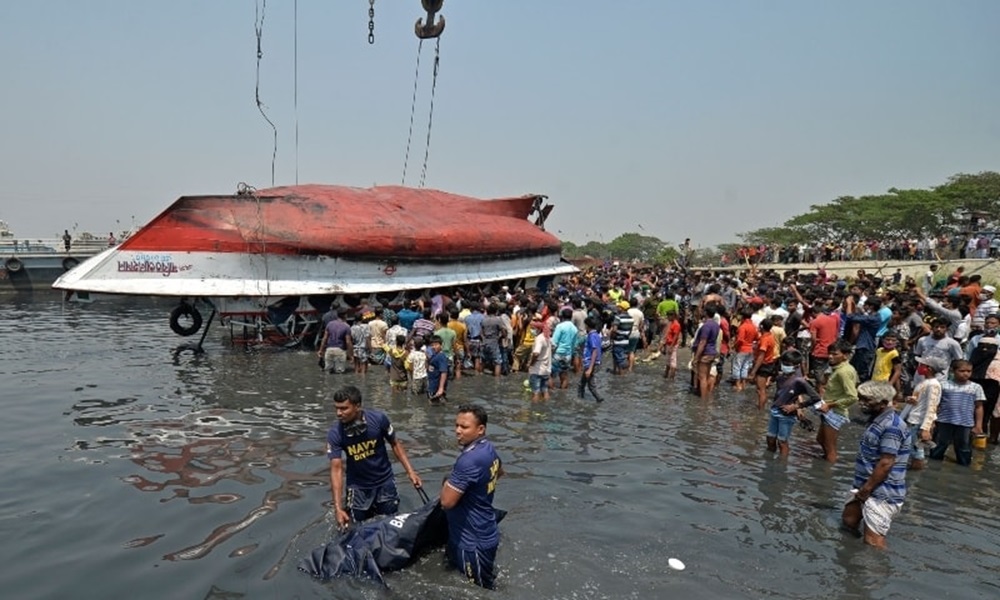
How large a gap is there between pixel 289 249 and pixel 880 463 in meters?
14.4

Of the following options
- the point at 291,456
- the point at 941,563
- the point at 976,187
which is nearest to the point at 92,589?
the point at 291,456

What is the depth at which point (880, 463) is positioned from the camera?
18.0 ft

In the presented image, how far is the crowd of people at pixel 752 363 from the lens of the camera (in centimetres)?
547

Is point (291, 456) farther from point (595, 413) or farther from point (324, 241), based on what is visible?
point (324, 241)

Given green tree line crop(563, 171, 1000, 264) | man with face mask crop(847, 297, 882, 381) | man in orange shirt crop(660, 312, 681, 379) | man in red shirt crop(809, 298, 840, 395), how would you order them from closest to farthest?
man in red shirt crop(809, 298, 840, 395) → man with face mask crop(847, 297, 882, 381) → man in orange shirt crop(660, 312, 681, 379) → green tree line crop(563, 171, 1000, 264)

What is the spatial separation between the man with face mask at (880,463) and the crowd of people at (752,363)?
0.01m

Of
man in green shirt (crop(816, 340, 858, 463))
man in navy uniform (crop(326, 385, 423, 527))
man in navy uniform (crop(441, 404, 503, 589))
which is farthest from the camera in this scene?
man in green shirt (crop(816, 340, 858, 463))

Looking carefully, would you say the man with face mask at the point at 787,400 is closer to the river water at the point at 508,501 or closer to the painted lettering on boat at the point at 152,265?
the river water at the point at 508,501

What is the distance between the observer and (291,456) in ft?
27.1

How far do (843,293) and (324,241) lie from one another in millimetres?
12851

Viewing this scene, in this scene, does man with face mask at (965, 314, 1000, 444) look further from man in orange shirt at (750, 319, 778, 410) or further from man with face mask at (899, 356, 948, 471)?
man in orange shirt at (750, 319, 778, 410)

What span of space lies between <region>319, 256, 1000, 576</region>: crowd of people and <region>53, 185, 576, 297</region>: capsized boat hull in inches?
91.5

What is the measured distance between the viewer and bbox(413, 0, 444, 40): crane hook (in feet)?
57.9

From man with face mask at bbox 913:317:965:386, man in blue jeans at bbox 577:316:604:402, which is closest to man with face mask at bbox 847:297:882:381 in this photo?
man with face mask at bbox 913:317:965:386
